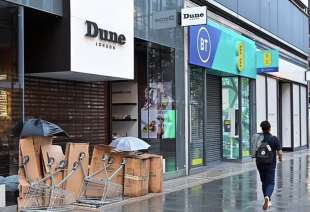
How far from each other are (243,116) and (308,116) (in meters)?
12.4

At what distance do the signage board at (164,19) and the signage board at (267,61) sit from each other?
293 inches

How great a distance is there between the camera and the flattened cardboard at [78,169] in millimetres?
10062

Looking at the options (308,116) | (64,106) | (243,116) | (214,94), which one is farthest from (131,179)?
(308,116)

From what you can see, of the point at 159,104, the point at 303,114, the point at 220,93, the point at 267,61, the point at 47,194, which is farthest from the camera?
the point at 303,114

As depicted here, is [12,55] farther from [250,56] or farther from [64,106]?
[250,56]

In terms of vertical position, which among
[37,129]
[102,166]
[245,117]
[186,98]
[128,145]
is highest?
[186,98]

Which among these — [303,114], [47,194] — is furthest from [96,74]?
[303,114]

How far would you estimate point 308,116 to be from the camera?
105 feet

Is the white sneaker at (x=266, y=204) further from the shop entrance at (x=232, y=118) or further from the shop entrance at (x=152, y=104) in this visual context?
the shop entrance at (x=232, y=118)

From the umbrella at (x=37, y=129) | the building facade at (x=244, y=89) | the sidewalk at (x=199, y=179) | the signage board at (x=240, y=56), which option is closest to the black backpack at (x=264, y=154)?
the sidewalk at (x=199, y=179)

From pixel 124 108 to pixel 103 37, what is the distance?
4281 mm

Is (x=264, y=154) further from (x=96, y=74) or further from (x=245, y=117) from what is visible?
(x=245, y=117)

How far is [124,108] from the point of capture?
50.9 ft

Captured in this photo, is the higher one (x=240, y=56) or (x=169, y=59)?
(x=240, y=56)
